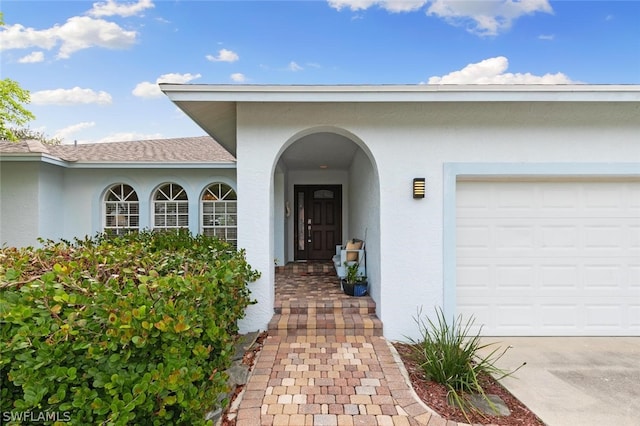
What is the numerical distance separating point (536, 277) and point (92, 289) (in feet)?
16.9

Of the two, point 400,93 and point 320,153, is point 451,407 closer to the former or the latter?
point 400,93

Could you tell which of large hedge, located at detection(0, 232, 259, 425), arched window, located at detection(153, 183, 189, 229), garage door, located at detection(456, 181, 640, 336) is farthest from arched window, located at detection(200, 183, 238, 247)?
large hedge, located at detection(0, 232, 259, 425)

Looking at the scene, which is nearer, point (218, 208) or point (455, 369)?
point (455, 369)

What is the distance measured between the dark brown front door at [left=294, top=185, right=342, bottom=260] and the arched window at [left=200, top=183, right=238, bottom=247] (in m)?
1.86

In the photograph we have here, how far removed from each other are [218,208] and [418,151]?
6278 millimetres

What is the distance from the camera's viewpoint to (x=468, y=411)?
248cm

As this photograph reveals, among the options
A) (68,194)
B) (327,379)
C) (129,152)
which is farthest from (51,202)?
(327,379)

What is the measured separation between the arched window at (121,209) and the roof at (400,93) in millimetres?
5705

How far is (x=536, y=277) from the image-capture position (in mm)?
4285

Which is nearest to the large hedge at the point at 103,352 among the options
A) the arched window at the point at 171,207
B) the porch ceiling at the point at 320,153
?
the porch ceiling at the point at 320,153

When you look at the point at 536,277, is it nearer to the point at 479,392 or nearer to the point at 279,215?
the point at 479,392

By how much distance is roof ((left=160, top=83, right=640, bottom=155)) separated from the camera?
384 centimetres

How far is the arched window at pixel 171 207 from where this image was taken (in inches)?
334

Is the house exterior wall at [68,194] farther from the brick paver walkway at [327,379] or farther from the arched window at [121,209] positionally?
the brick paver walkway at [327,379]
